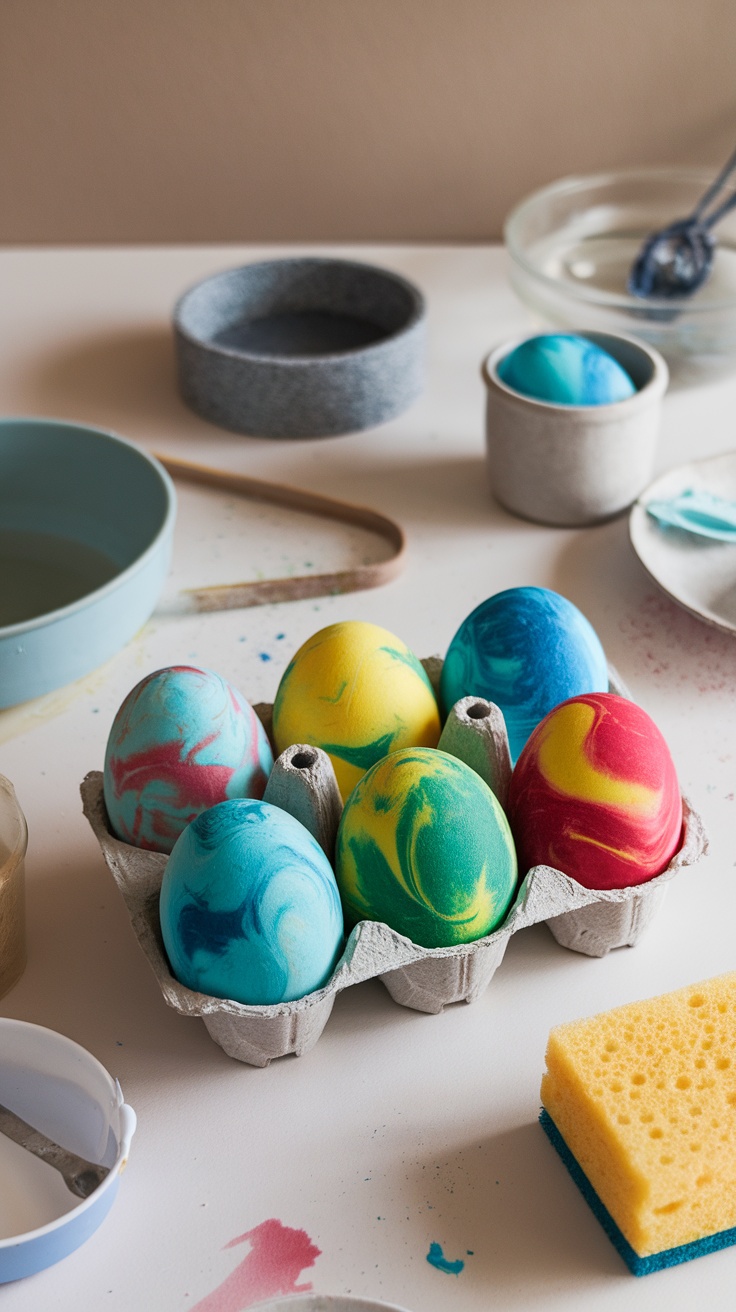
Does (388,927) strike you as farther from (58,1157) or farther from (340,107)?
(340,107)

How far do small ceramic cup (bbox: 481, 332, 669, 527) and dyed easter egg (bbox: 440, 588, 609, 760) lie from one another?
0.98 ft

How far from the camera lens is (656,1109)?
1.73 ft

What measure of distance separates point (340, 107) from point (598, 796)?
119cm

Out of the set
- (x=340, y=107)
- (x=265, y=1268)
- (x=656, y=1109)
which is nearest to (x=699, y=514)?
(x=656, y=1109)

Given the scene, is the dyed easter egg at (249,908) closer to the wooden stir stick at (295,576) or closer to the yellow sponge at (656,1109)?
the yellow sponge at (656,1109)

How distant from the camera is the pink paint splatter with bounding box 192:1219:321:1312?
52 cm

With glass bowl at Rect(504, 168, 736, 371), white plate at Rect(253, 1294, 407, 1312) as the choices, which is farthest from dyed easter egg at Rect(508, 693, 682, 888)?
glass bowl at Rect(504, 168, 736, 371)

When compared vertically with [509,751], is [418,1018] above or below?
below

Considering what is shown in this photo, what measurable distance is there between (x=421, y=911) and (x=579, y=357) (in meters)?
0.56

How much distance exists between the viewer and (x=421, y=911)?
0.58 metres

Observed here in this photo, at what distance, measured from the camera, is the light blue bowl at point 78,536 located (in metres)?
0.82

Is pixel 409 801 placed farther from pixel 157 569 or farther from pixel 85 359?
pixel 85 359

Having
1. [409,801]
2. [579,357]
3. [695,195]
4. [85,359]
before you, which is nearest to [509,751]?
[409,801]

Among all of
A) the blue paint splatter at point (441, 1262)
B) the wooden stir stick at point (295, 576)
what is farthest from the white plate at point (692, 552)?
the blue paint splatter at point (441, 1262)
